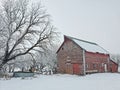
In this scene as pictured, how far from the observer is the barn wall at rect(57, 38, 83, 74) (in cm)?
4141

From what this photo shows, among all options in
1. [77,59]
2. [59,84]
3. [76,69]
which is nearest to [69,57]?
[77,59]

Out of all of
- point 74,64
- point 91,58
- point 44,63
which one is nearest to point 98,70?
point 91,58

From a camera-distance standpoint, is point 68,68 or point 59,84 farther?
point 68,68

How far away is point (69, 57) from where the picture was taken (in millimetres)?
43125

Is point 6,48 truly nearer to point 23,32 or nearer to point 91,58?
point 23,32

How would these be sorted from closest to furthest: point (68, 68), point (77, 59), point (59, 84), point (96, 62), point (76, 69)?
point (59, 84) < point (76, 69) < point (77, 59) < point (68, 68) < point (96, 62)

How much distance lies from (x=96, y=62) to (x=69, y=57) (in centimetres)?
676

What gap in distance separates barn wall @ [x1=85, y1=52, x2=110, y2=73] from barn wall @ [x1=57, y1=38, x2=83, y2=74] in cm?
180

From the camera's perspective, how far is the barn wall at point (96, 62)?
139ft

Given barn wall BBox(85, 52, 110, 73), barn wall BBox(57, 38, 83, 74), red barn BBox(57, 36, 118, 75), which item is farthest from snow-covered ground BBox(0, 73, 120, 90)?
barn wall BBox(85, 52, 110, 73)

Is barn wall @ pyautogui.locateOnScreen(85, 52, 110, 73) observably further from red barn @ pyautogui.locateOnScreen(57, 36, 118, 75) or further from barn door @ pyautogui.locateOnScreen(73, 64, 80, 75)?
barn door @ pyautogui.locateOnScreen(73, 64, 80, 75)

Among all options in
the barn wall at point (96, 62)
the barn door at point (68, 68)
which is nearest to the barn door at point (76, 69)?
the barn door at point (68, 68)

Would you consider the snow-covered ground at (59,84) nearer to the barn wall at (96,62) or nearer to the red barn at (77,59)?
the red barn at (77,59)

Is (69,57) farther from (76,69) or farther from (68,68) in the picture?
(76,69)
